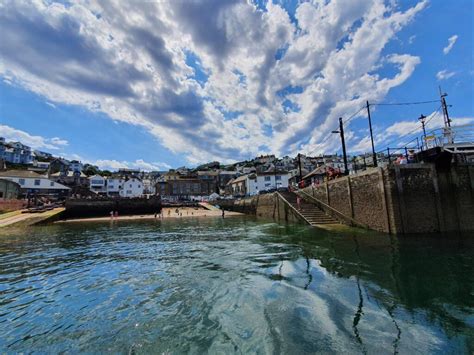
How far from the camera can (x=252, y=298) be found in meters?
5.93

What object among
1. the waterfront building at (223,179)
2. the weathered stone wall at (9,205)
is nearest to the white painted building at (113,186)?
the waterfront building at (223,179)

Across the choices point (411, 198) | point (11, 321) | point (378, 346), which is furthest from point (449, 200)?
point (11, 321)

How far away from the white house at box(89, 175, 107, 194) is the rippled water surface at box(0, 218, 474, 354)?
8615 cm

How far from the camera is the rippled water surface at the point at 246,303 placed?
13.3 ft

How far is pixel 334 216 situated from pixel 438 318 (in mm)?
17049

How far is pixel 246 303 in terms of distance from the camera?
564cm

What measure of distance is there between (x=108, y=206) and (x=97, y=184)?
4834 cm

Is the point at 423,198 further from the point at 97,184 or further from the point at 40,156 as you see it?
the point at 40,156

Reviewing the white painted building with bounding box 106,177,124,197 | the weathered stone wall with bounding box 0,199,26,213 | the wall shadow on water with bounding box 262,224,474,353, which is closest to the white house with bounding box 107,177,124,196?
the white painted building with bounding box 106,177,124,197

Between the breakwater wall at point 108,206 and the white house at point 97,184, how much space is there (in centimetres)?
4714

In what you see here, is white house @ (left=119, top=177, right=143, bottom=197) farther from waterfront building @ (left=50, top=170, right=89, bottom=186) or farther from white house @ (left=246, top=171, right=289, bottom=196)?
white house @ (left=246, top=171, right=289, bottom=196)

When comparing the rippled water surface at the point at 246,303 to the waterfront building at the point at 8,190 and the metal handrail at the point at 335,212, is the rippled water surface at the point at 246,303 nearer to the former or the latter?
the metal handrail at the point at 335,212

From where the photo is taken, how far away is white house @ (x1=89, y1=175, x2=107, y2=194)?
284 ft

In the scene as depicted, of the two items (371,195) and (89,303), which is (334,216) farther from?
(89,303)
